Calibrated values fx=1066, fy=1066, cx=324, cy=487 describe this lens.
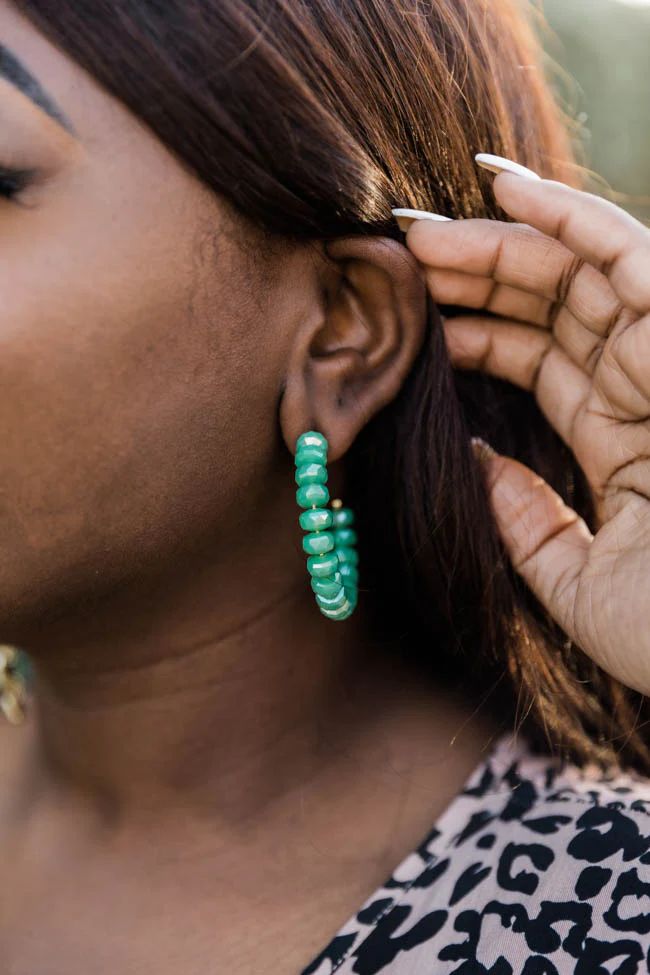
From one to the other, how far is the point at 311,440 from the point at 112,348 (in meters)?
0.37

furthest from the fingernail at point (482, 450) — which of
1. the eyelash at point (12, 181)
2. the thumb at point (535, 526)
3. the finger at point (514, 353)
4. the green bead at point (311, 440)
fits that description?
the eyelash at point (12, 181)

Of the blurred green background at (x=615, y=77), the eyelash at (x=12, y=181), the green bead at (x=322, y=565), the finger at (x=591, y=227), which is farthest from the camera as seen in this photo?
the blurred green background at (x=615, y=77)

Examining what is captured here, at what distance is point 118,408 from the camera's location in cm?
164

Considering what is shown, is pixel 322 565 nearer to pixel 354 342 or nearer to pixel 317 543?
pixel 317 543

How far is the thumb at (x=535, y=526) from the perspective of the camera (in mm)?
1928

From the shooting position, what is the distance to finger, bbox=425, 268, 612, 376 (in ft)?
6.32

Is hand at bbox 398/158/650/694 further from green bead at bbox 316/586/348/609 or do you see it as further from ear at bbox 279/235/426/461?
green bead at bbox 316/586/348/609

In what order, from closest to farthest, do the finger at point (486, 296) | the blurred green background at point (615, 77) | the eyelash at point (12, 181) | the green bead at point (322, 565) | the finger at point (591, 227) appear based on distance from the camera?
the eyelash at point (12, 181) < the finger at point (591, 227) < the green bead at point (322, 565) < the finger at point (486, 296) < the blurred green background at point (615, 77)

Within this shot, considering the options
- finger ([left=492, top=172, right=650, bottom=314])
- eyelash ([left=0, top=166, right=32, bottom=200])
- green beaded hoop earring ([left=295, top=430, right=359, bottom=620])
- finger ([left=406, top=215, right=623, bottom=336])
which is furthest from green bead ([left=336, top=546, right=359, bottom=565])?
eyelash ([left=0, top=166, right=32, bottom=200])

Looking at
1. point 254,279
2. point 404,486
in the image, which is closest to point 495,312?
point 404,486

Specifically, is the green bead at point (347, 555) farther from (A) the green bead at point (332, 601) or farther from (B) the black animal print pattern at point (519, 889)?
(B) the black animal print pattern at point (519, 889)

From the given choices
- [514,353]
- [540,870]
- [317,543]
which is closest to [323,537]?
[317,543]

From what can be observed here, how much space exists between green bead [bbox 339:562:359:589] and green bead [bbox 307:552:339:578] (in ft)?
0.18

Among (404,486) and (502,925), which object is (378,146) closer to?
(404,486)
